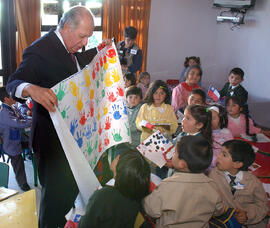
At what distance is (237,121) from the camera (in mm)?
3344

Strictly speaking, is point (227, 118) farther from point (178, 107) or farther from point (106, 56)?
point (106, 56)

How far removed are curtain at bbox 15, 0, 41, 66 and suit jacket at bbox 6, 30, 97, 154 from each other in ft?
10.9

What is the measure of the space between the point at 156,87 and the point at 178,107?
0.97 meters

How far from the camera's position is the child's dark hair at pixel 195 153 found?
1.75 meters

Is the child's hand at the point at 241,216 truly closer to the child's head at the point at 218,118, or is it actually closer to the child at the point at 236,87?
the child's head at the point at 218,118

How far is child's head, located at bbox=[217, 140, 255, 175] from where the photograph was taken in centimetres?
208

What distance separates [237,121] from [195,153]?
1.77 meters

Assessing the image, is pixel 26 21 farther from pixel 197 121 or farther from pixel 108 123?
pixel 197 121

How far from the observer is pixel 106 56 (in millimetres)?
2285

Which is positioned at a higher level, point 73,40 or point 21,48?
point 73,40

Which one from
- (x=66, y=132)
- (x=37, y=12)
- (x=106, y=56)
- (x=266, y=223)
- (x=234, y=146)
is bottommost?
(x=266, y=223)

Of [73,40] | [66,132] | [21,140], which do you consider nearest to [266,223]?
[66,132]

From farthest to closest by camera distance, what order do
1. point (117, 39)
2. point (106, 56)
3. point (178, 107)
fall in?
1. point (117, 39)
2. point (178, 107)
3. point (106, 56)

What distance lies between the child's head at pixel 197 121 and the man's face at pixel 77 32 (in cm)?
114
